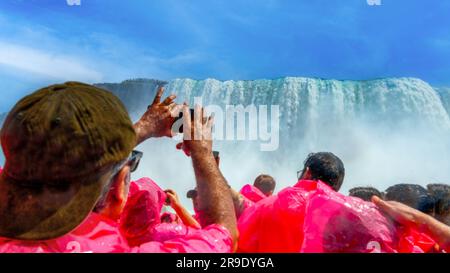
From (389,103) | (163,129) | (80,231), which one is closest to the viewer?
(80,231)

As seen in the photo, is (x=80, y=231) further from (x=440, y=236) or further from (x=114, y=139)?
(x=440, y=236)

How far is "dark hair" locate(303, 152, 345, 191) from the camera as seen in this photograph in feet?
8.59

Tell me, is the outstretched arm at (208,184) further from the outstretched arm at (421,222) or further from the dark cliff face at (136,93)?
the dark cliff face at (136,93)

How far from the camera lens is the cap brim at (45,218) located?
3.70 ft

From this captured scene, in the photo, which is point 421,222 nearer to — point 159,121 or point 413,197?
point 413,197

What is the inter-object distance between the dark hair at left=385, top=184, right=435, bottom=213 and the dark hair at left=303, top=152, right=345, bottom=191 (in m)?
0.30

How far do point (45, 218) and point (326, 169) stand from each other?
1.74 metres

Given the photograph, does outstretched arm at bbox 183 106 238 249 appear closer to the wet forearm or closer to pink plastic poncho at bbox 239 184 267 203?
the wet forearm

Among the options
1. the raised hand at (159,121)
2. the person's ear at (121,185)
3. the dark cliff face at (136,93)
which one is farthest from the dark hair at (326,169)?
the dark cliff face at (136,93)

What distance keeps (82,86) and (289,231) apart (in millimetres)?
1236

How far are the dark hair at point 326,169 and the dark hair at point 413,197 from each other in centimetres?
30

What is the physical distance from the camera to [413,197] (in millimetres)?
2369

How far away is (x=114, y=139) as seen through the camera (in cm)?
115
